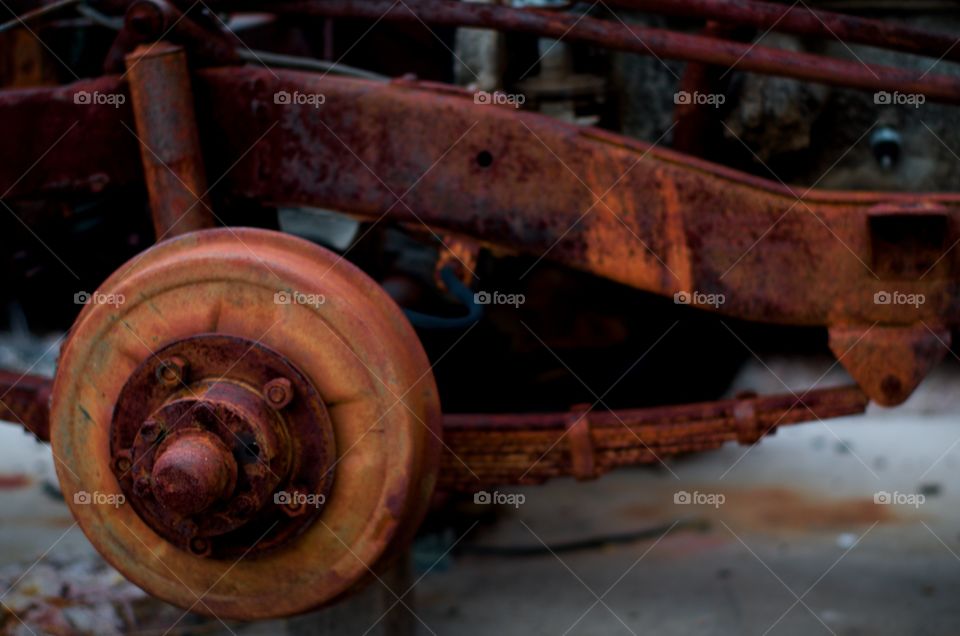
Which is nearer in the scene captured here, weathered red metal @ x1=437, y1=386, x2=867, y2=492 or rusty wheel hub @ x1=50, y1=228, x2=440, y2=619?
rusty wheel hub @ x1=50, y1=228, x2=440, y2=619

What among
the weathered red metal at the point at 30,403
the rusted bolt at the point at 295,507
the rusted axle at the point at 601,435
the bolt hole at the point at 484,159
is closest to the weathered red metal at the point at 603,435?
the rusted axle at the point at 601,435

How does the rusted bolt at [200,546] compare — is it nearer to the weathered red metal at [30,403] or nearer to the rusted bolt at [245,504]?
the rusted bolt at [245,504]

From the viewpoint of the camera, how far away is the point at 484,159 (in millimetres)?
1835

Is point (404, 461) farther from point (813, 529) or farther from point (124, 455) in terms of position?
point (813, 529)

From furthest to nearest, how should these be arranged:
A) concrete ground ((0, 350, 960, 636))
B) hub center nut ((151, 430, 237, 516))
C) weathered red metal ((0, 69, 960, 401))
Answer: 1. concrete ground ((0, 350, 960, 636))
2. weathered red metal ((0, 69, 960, 401))
3. hub center nut ((151, 430, 237, 516))

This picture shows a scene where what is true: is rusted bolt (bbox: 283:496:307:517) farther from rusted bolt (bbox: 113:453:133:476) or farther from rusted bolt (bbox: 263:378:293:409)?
rusted bolt (bbox: 113:453:133:476)

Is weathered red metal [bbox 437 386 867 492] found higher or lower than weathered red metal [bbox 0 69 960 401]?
lower

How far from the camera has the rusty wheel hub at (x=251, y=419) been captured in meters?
1.60

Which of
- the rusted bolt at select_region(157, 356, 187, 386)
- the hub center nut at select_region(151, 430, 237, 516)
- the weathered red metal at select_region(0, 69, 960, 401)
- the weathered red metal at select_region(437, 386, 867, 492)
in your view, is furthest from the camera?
the weathered red metal at select_region(437, 386, 867, 492)

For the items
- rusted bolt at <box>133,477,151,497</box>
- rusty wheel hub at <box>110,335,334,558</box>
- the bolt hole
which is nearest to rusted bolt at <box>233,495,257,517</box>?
rusty wheel hub at <box>110,335,334,558</box>

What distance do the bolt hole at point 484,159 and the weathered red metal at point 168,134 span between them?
0.46 m

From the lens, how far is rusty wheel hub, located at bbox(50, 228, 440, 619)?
5.26 feet

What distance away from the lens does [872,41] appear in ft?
6.18

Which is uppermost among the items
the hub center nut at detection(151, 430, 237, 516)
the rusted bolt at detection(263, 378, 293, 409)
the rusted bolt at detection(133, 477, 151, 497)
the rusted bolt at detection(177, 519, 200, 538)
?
the rusted bolt at detection(263, 378, 293, 409)
